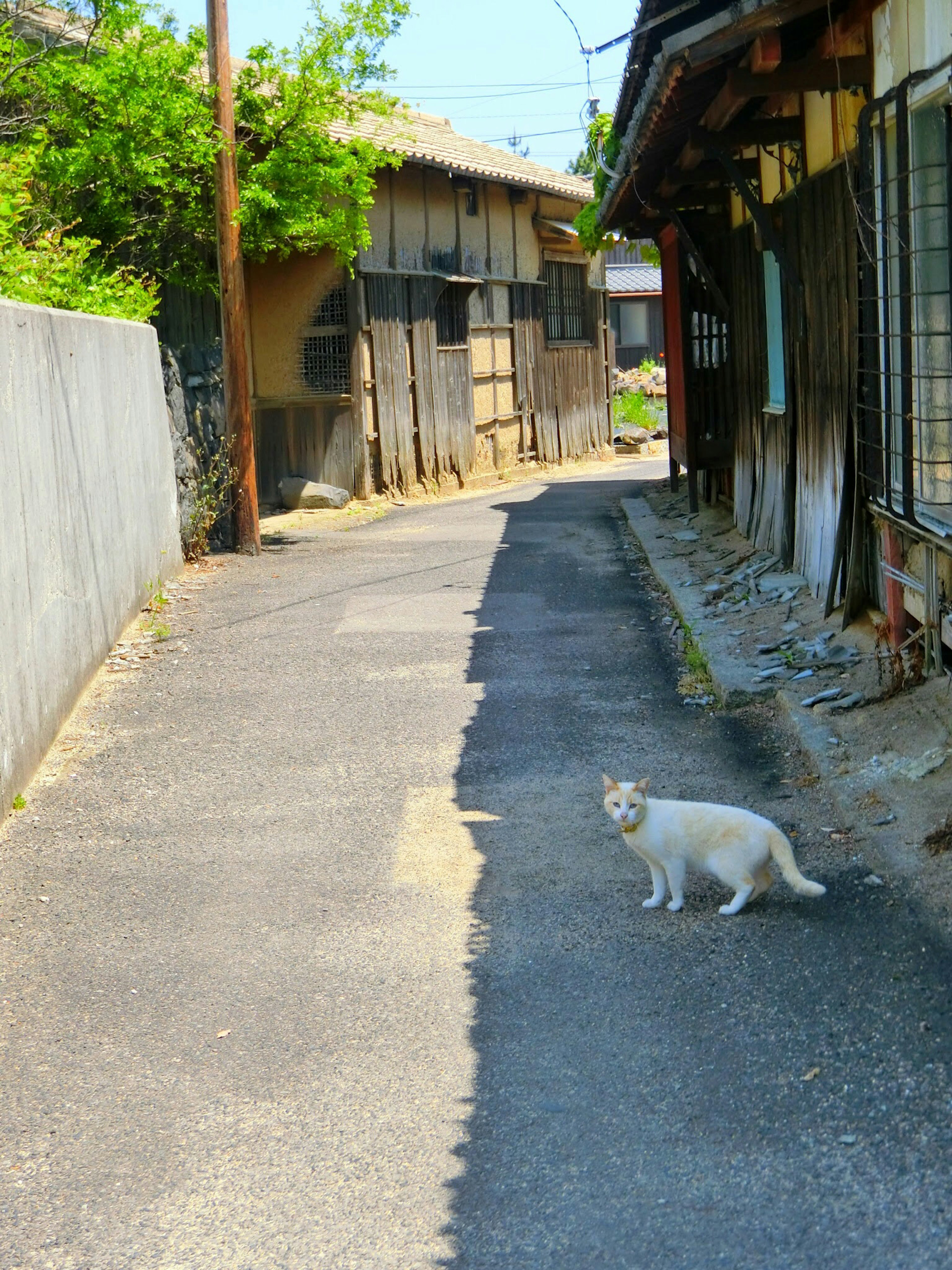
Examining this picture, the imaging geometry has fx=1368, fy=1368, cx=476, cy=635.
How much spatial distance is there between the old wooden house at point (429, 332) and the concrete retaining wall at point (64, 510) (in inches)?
262

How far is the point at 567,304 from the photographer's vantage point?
25.3 m

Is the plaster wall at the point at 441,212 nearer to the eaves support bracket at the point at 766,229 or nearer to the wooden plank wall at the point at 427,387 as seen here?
the wooden plank wall at the point at 427,387

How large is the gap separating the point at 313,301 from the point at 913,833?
47.9 ft

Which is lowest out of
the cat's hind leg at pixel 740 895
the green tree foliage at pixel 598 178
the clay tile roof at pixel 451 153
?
the cat's hind leg at pixel 740 895

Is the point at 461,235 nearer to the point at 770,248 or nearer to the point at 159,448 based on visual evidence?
the point at 159,448

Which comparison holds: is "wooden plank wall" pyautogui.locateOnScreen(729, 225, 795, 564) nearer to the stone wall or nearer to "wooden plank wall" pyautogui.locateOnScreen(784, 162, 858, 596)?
"wooden plank wall" pyautogui.locateOnScreen(784, 162, 858, 596)

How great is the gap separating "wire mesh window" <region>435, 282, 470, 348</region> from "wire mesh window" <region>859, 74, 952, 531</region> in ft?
45.3

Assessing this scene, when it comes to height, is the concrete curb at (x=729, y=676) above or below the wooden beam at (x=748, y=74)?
below

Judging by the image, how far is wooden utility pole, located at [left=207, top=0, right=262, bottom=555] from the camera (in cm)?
1323

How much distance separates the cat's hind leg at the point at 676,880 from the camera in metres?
4.63

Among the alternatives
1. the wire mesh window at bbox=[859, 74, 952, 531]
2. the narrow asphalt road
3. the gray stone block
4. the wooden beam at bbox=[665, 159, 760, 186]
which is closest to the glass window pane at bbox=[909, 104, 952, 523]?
the wire mesh window at bbox=[859, 74, 952, 531]

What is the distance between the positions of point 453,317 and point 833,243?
43.9 ft

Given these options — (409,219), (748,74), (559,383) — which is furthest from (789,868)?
(559,383)

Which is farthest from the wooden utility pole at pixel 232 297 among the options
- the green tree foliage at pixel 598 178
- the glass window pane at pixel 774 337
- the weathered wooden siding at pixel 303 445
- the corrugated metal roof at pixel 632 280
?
the corrugated metal roof at pixel 632 280
